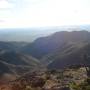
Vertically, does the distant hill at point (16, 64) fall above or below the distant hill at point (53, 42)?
below

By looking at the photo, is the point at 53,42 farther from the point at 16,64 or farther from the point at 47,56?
the point at 16,64

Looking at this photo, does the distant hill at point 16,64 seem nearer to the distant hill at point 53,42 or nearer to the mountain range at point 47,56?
the mountain range at point 47,56

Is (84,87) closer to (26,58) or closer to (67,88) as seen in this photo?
(67,88)

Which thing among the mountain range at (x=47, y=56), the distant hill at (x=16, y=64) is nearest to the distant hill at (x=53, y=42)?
the mountain range at (x=47, y=56)

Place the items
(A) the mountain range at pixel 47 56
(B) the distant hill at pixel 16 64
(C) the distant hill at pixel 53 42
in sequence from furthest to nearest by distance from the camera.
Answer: (C) the distant hill at pixel 53 42 → (A) the mountain range at pixel 47 56 → (B) the distant hill at pixel 16 64

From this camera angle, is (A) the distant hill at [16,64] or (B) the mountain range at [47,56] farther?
(B) the mountain range at [47,56]

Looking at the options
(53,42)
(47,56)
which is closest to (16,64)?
(47,56)

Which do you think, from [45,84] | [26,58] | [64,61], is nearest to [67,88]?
[45,84]

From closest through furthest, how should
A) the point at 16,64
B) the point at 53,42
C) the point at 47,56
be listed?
the point at 16,64
the point at 47,56
the point at 53,42

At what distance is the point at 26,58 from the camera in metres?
Result: 119

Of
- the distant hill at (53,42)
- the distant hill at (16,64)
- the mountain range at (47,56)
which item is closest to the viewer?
the distant hill at (16,64)

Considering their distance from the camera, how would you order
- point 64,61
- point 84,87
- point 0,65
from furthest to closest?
1. point 64,61
2. point 0,65
3. point 84,87

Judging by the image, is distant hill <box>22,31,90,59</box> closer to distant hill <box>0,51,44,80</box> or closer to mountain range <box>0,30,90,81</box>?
mountain range <box>0,30,90,81</box>

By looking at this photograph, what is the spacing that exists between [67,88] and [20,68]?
79.0 meters
